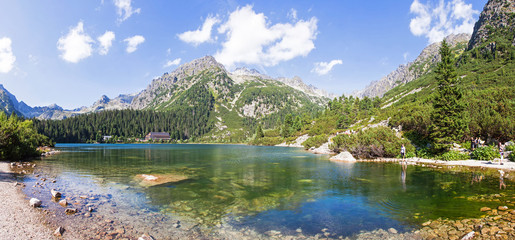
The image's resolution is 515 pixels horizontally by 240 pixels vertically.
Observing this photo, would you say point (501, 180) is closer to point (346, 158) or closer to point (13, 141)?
point (346, 158)

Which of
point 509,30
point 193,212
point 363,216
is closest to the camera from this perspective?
point 363,216

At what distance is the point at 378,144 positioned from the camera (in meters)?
51.7

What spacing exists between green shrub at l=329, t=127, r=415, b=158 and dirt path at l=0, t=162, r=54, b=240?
53785 mm

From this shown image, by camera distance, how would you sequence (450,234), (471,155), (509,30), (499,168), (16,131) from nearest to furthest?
(450,234), (499,168), (471,155), (16,131), (509,30)

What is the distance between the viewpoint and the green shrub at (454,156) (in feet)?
134

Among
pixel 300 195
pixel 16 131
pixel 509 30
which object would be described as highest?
pixel 509 30

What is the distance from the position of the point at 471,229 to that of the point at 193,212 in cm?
1580

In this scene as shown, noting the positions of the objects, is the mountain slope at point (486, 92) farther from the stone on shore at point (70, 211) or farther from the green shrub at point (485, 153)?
the stone on shore at point (70, 211)

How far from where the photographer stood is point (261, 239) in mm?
12023

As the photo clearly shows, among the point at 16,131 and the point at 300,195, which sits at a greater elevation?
the point at 16,131

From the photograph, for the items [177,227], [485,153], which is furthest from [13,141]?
[485,153]

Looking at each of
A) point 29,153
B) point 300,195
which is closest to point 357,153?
point 300,195

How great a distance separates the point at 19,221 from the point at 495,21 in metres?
268

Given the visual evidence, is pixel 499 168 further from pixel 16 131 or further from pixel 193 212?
pixel 16 131
